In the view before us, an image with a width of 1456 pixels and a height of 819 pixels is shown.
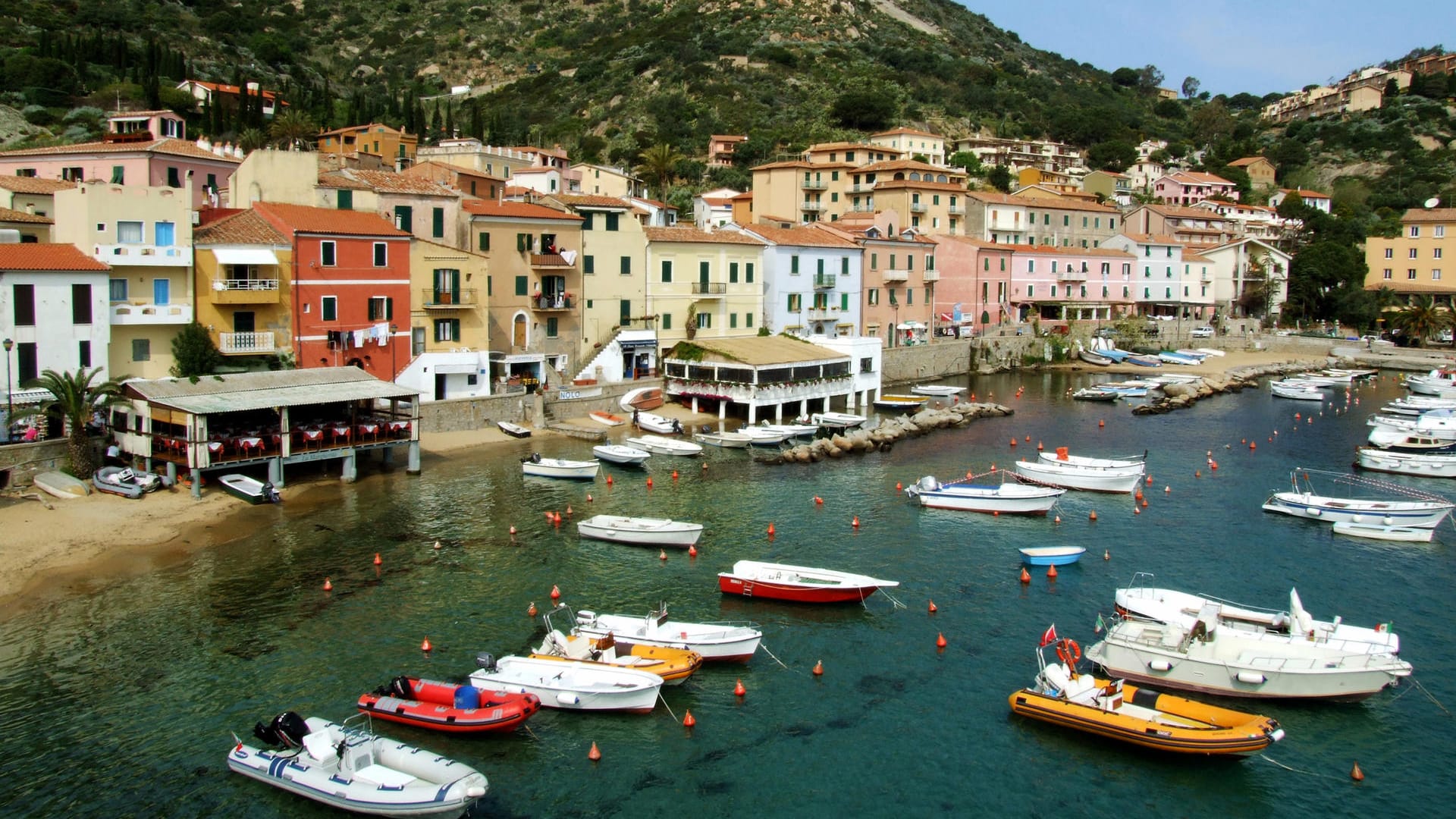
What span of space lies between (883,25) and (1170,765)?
18835 cm

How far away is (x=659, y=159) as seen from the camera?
4299 inches

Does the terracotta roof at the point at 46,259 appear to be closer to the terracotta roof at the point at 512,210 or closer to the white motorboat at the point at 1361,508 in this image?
the terracotta roof at the point at 512,210

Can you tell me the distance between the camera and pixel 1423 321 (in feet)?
344

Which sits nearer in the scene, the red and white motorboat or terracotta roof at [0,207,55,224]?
the red and white motorboat

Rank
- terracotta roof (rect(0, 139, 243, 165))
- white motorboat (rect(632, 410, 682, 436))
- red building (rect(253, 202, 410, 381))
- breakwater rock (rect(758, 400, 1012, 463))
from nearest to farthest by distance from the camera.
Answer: red building (rect(253, 202, 410, 381)) → breakwater rock (rect(758, 400, 1012, 463)) → white motorboat (rect(632, 410, 682, 436)) → terracotta roof (rect(0, 139, 243, 165))

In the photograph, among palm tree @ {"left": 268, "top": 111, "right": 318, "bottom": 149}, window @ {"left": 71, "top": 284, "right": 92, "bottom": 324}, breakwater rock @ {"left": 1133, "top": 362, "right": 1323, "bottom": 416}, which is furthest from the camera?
palm tree @ {"left": 268, "top": 111, "right": 318, "bottom": 149}

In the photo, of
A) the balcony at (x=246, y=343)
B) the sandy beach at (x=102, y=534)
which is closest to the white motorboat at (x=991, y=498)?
the sandy beach at (x=102, y=534)

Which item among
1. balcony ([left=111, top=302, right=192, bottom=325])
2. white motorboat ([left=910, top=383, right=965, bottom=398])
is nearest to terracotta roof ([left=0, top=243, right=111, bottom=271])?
balcony ([left=111, top=302, right=192, bottom=325])

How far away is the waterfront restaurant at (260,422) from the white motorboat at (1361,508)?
3769cm

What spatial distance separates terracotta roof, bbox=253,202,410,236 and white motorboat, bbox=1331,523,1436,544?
45.4m

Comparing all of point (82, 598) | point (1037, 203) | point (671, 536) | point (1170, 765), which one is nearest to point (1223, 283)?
point (1037, 203)

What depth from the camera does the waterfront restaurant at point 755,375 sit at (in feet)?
207

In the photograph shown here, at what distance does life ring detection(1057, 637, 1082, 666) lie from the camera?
2752 centimetres

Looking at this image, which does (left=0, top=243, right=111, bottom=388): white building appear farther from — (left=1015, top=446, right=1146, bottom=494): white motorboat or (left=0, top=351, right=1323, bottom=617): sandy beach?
(left=1015, top=446, right=1146, bottom=494): white motorboat
